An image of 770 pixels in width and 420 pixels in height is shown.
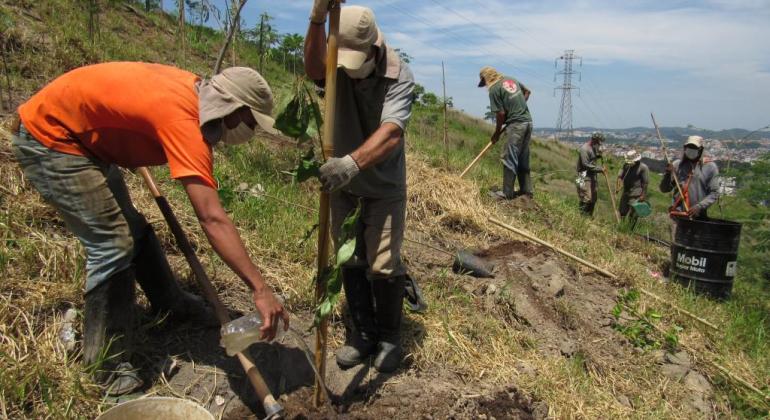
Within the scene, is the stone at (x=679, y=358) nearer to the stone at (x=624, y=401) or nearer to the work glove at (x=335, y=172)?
the stone at (x=624, y=401)

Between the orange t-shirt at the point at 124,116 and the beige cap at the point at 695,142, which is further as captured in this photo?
the beige cap at the point at 695,142

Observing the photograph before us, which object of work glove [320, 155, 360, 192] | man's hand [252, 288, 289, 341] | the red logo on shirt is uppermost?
the red logo on shirt

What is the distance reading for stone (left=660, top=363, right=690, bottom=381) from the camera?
12.1 feet

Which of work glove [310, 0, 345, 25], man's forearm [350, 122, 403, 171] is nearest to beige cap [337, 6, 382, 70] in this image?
work glove [310, 0, 345, 25]

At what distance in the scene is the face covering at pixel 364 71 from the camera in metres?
2.45

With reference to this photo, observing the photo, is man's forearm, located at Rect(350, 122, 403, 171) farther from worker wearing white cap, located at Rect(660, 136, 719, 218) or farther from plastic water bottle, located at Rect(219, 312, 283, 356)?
worker wearing white cap, located at Rect(660, 136, 719, 218)

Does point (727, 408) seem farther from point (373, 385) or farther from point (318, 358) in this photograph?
point (318, 358)

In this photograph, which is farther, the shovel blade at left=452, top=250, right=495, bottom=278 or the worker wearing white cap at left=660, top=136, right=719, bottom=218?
the worker wearing white cap at left=660, top=136, right=719, bottom=218

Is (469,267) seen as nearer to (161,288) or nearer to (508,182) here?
(161,288)

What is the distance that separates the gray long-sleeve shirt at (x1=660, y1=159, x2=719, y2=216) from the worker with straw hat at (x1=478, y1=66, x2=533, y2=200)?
1.99 meters

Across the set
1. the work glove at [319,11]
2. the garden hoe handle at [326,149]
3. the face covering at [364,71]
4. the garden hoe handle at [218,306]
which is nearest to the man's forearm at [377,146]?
the garden hoe handle at [326,149]

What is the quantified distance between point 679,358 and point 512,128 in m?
4.56

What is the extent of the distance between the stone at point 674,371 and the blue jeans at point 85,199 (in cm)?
355

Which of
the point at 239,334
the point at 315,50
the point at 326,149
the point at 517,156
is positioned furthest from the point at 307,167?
the point at 517,156
